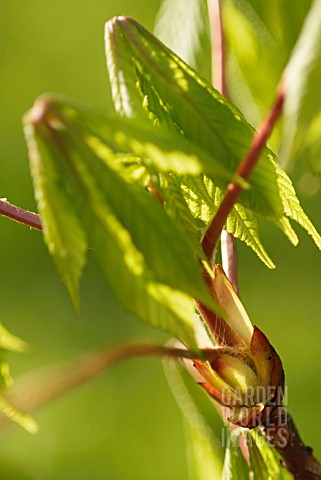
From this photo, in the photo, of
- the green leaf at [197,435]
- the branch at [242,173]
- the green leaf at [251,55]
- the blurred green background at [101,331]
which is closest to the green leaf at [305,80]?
the branch at [242,173]

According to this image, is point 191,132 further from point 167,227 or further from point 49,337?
point 49,337

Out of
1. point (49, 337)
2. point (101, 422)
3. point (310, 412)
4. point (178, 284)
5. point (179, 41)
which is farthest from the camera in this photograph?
point (49, 337)

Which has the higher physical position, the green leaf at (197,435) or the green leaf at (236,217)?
the green leaf at (236,217)

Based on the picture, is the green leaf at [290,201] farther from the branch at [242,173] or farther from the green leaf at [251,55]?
the green leaf at [251,55]

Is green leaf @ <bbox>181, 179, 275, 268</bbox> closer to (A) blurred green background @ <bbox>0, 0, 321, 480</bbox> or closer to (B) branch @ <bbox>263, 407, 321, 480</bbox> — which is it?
(B) branch @ <bbox>263, 407, 321, 480</bbox>

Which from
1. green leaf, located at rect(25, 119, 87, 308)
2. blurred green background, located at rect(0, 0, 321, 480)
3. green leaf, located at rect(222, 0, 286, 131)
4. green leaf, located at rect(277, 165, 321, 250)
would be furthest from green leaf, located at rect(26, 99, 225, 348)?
blurred green background, located at rect(0, 0, 321, 480)

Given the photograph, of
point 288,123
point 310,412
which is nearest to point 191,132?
point 288,123
